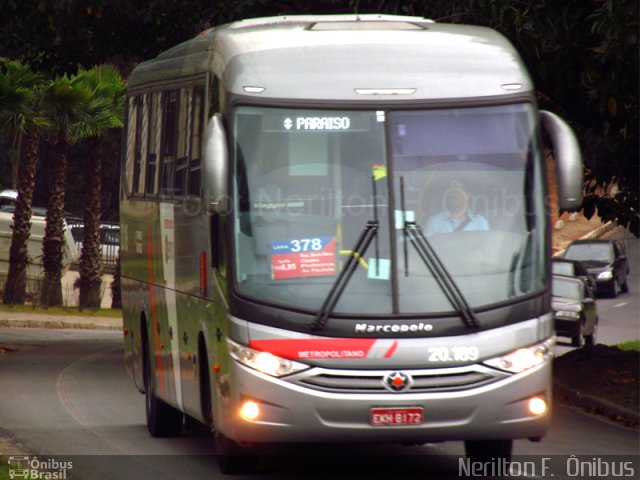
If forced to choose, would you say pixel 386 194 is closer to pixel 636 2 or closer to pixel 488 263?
pixel 488 263

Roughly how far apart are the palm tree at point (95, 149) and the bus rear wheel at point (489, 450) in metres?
23.7

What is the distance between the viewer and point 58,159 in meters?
36.7

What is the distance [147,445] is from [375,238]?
13.3 ft

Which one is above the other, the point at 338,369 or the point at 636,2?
the point at 636,2

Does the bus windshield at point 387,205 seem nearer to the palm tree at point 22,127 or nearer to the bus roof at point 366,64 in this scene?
the bus roof at point 366,64

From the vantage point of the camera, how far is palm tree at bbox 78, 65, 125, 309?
34.7m

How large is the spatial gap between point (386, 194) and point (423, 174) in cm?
31

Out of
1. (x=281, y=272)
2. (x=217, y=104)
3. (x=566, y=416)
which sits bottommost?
(x=566, y=416)

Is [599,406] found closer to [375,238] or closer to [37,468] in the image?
[37,468]

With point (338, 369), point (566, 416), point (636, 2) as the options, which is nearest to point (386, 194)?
point (338, 369)

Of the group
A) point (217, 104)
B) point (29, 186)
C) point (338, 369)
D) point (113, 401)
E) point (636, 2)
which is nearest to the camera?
point (338, 369)

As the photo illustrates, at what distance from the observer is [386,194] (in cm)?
1051

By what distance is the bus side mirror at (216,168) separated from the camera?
10383 mm

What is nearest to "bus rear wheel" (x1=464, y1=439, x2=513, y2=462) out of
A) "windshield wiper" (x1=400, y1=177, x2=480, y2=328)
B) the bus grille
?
the bus grille
